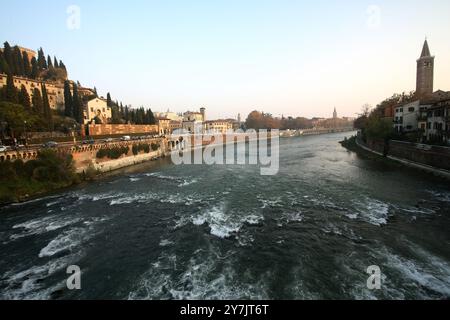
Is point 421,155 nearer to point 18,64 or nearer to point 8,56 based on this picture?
point 8,56

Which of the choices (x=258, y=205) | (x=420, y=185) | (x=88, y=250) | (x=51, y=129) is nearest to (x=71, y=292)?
Result: (x=88, y=250)

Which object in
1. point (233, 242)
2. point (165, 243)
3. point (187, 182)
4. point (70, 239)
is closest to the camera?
point (233, 242)

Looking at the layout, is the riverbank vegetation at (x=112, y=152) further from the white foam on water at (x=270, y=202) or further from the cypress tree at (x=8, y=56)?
the cypress tree at (x=8, y=56)

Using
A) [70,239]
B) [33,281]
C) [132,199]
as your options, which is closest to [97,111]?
[132,199]

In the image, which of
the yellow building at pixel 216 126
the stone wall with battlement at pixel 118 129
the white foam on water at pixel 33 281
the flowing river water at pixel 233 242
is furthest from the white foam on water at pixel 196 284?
the yellow building at pixel 216 126

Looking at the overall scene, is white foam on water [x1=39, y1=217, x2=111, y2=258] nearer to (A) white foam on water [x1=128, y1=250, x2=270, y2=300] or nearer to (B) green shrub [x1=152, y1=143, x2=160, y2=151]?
(A) white foam on water [x1=128, y1=250, x2=270, y2=300]
